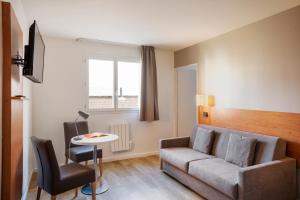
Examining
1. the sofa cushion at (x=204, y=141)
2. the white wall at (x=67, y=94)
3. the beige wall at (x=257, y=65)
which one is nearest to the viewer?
the beige wall at (x=257, y=65)

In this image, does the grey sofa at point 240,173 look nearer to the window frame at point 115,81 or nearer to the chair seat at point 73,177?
the chair seat at point 73,177

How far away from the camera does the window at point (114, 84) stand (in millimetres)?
4219

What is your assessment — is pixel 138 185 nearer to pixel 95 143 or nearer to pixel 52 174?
pixel 95 143

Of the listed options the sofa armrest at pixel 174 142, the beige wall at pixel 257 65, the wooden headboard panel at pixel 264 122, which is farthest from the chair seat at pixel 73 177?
the beige wall at pixel 257 65

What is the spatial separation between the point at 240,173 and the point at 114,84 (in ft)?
9.77

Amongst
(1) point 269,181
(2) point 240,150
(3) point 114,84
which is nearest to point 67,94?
(3) point 114,84

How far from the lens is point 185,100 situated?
5188 millimetres

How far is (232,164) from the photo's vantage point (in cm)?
282

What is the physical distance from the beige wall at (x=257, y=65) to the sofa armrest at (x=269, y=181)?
0.76m

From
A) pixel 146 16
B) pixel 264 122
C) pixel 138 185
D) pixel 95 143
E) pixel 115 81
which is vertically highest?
pixel 146 16

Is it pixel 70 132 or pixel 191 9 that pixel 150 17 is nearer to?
pixel 191 9

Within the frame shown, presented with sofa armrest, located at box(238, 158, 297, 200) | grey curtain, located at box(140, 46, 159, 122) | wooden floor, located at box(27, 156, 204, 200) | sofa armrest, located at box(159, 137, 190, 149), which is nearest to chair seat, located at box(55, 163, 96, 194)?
wooden floor, located at box(27, 156, 204, 200)

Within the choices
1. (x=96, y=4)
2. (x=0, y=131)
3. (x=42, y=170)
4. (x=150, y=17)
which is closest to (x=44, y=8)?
(x=96, y=4)

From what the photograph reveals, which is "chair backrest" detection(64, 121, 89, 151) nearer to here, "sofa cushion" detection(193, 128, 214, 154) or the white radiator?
the white radiator
